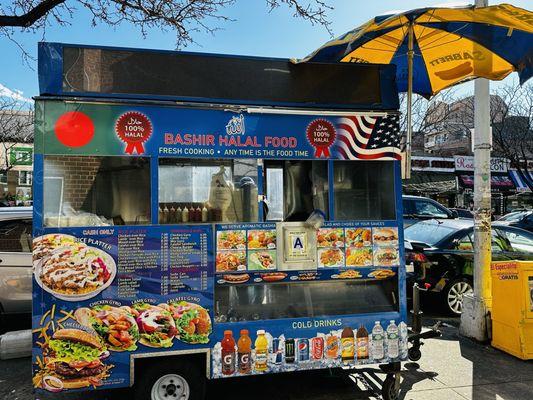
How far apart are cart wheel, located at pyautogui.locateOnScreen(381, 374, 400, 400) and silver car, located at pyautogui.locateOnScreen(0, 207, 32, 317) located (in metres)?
4.90

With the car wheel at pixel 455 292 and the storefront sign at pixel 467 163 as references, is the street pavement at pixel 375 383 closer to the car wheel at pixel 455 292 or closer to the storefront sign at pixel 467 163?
the car wheel at pixel 455 292

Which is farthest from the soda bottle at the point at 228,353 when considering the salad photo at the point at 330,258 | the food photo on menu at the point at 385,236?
the food photo on menu at the point at 385,236

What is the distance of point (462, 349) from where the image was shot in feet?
18.9

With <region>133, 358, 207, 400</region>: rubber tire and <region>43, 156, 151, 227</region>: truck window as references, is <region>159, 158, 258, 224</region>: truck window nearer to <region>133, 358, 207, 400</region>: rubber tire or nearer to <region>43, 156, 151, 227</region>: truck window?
<region>43, 156, 151, 227</region>: truck window

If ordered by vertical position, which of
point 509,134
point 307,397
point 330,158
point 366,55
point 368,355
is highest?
point 509,134

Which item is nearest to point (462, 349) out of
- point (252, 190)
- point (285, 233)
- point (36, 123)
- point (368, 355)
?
point (368, 355)

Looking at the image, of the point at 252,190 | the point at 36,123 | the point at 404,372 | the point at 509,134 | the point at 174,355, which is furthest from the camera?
the point at 509,134

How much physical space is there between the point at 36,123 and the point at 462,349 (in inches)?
222

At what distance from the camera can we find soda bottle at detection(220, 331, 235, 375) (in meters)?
3.76

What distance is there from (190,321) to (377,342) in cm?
179

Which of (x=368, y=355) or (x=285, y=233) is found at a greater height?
(x=285, y=233)

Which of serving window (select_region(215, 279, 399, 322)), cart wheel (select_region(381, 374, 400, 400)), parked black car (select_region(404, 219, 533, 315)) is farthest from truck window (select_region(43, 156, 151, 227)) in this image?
parked black car (select_region(404, 219, 533, 315))

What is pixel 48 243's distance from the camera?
3.43m

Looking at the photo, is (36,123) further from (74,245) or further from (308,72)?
(308,72)
